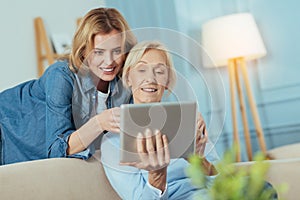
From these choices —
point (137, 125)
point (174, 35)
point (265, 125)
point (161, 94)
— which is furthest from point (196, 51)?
point (265, 125)

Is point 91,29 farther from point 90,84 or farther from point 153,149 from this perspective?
point 153,149

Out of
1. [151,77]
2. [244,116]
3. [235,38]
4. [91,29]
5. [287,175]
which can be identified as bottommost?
[244,116]

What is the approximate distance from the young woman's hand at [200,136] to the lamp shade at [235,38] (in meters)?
1.74

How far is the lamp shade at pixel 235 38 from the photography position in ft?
10.4

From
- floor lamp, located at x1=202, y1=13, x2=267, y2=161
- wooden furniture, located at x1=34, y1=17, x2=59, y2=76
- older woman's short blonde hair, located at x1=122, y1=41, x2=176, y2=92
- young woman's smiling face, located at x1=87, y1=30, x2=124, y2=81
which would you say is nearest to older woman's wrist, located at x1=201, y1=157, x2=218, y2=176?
older woman's short blonde hair, located at x1=122, y1=41, x2=176, y2=92

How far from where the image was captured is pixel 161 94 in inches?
55.8

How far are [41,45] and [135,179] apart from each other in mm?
2088

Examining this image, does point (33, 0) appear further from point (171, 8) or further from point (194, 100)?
point (194, 100)

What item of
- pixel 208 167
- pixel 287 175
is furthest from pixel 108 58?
pixel 287 175

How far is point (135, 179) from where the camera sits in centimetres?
150

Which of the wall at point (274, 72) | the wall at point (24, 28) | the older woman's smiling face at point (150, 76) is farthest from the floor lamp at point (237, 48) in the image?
the older woman's smiling face at point (150, 76)

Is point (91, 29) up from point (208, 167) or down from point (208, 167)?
up

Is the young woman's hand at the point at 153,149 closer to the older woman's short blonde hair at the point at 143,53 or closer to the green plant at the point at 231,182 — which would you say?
the older woman's short blonde hair at the point at 143,53

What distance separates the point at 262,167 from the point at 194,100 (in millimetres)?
960
